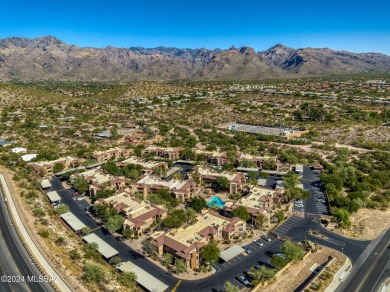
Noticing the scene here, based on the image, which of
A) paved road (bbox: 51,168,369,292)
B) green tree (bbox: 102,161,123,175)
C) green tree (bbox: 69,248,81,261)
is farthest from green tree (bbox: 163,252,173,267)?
green tree (bbox: 102,161,123,175)

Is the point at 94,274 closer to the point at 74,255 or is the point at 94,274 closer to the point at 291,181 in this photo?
the point at 74,255

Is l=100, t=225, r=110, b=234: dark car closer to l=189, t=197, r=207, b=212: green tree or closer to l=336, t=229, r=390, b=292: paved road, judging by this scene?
l=189, t=197, r=207, b=212: green tree

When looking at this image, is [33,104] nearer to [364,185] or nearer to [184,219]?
[184,219]

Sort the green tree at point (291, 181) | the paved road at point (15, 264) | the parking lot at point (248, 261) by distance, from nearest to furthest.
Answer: the paved road at point (15, 264)
the parking lot at point (248, 261)
the green tree at point (291, 181)

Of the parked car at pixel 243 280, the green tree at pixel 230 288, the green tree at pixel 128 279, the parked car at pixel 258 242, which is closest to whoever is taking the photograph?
the green tree at pixel 230 288

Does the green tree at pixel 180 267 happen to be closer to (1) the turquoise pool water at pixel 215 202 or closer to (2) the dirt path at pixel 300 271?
(2) the dirt path at pixel 300 271

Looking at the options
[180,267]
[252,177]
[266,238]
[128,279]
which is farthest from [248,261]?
[252,177]

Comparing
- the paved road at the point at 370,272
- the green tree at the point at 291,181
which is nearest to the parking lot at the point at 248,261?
the paved road at the point at 370,272
